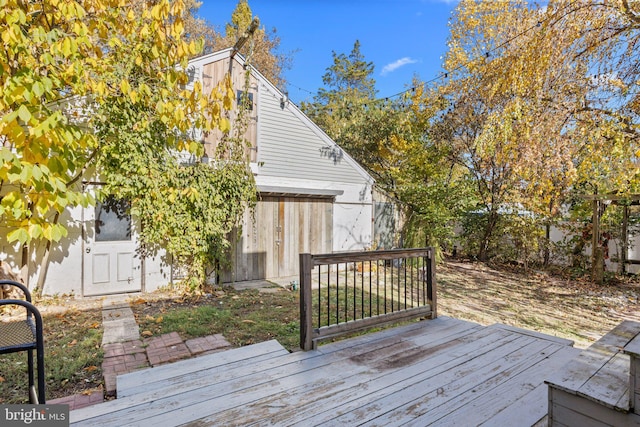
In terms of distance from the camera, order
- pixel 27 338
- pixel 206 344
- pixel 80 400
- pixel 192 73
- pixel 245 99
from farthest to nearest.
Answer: pixel 245 99 < pixel 192 73 < pixel 206 344 < pixel 80 400 < pixel 27 338

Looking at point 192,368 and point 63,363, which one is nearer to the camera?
point 192,368

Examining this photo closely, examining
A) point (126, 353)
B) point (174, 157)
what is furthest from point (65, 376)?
point (174, 157)

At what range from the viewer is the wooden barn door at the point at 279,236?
671 centimetres

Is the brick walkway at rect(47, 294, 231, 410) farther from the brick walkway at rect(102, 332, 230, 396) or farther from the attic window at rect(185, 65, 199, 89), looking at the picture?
the attic window at rect(185, 65, 199, 89)

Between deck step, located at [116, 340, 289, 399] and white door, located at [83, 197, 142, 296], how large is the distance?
3.51 metres

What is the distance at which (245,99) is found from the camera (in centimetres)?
641

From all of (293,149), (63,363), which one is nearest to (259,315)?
(63,363)

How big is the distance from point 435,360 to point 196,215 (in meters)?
4.52

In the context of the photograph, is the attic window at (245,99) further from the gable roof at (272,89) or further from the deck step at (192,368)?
the deck step at (192,368)

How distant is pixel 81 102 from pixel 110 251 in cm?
245

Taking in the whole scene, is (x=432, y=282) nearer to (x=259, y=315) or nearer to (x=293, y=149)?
(x=259, y=315)

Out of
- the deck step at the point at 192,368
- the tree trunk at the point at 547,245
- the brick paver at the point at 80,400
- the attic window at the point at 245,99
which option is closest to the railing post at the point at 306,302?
the deck step at the point at 192,368

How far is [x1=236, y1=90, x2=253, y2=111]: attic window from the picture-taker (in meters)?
6.41

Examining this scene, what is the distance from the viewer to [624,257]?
23.3 feet
